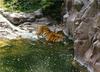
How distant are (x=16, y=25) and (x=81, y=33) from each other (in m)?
8.24

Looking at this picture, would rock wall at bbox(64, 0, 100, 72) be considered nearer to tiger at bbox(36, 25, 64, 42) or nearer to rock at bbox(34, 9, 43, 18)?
tiger at bbox(36, 25, 64, 42)

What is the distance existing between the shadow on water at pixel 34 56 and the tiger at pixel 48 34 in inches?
35.1

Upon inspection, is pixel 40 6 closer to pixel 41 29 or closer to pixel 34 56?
pixel 41 29

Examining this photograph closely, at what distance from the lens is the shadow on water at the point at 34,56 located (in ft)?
55.8

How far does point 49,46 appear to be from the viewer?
70.2 feet

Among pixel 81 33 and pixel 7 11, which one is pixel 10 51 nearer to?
pixel 81 33

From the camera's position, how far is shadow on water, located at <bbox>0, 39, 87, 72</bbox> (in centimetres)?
1702

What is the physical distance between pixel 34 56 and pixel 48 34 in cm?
444

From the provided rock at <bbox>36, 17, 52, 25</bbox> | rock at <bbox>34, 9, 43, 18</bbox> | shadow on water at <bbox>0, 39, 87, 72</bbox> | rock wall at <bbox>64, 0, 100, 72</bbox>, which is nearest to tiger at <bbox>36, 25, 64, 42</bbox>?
shadow on water at <bbox>0, 39, 87, 72</bbox>

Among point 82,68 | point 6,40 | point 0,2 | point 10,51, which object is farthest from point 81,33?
point 0,2

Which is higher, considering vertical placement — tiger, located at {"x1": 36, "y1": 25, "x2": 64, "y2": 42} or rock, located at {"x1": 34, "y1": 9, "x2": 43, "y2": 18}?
tiger, located at {"x1": 36, "y1": 25, "x2": 64, "y2": 42}

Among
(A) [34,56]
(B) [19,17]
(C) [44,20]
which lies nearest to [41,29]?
(C) [44,20]

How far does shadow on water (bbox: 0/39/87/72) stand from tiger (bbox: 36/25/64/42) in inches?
Answer: 35.1

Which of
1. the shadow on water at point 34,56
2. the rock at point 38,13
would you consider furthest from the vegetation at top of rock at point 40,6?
the shadow on water at point 34,56
